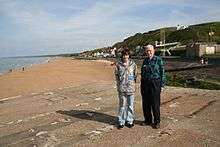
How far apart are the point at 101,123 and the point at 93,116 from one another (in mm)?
1000

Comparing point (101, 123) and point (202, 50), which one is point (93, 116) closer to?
point (101, 123)

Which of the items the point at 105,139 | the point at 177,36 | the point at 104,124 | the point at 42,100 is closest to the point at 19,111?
the point at 42,100

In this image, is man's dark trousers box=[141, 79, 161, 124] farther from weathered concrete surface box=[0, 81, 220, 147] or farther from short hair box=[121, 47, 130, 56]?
short hair box=[121, 47, 130, 56]

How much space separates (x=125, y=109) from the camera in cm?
858

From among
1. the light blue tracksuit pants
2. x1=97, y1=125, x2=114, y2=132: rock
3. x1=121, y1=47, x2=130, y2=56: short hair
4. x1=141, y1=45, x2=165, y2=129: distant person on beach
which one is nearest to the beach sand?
x1=97, y1=125, x2=114, y2=132: rock

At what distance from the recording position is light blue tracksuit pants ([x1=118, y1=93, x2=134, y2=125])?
8.48 m

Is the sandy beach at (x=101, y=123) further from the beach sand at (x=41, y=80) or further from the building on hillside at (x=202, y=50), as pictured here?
the building on hillside at (x=202, y=50)

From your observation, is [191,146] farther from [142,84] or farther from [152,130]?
[142,84]

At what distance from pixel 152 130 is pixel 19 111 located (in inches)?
208

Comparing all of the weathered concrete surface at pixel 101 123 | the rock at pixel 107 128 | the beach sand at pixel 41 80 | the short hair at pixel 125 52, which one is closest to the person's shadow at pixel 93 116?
the weathered concrete surface at pixel 101 123

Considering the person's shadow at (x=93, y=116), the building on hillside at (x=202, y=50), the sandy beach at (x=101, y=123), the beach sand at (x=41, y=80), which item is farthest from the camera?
the building on hillside at (x=202, y=50)

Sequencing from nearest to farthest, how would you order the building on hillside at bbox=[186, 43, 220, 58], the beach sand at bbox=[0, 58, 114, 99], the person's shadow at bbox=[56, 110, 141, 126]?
1. the person's shadow at bbox=[56, 110, 141, 126]
2. the beach sand at bbox=[0, 58, 114, 99]
3. the building on hillside at bbox=[186, 43, 220, 58]

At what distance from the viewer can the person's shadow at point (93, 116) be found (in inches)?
368

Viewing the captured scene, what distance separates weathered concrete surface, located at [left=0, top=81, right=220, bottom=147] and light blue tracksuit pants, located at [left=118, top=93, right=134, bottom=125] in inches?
10.3
